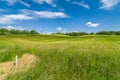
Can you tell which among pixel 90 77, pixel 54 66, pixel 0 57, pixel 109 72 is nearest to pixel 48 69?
pixel 54 66

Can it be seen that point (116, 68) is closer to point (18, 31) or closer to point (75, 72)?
point (75, 72)

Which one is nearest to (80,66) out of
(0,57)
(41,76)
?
(41,76)

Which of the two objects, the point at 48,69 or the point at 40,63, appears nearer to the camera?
the point at 48,69

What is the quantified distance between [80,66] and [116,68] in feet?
3.87

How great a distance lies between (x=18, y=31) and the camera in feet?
377

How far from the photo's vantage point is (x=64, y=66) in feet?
23.4

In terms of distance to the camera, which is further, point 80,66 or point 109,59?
point 109,59

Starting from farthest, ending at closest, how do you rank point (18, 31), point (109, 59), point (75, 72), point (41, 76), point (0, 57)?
point (18, 31), point (0, 57), point (109, 59), point (75, 72), point (41, 76)

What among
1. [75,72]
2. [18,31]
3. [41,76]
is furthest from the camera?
[18,31]

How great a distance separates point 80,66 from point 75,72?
36 centimetres

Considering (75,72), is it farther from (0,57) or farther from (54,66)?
(0,57)

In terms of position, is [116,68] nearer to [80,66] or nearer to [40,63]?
[80,66]

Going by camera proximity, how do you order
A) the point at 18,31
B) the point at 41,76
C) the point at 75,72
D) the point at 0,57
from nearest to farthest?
the point at 41,76, the point at 75,72, the point at 0,57, the point at 18,31

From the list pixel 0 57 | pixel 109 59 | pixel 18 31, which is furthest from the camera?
pixel 18 31
